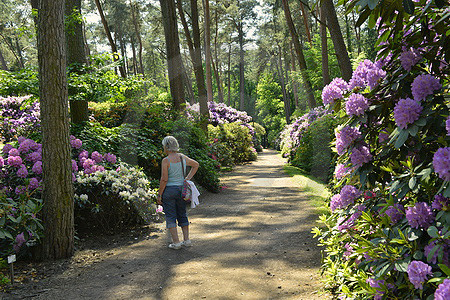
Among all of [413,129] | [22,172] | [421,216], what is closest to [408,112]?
[413,129]

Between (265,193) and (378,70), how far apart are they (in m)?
7.75

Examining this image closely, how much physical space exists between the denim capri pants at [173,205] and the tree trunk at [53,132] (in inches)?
51.3

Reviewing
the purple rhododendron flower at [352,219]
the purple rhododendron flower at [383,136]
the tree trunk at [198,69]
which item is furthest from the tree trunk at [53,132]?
the tree trunk at [198,69]

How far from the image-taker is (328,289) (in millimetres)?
3680

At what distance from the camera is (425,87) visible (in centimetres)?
207

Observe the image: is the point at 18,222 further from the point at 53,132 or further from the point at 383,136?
the point at 383,136

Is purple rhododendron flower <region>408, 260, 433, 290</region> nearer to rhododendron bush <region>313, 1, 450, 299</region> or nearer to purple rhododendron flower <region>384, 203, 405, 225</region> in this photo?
rhododendron bush <region>313, 1, 450, 299</region>

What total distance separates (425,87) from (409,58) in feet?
1.04

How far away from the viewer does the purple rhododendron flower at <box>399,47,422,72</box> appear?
7.55 feet

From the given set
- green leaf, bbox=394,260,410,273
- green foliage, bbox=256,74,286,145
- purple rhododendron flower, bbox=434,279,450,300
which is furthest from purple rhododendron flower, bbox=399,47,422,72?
green foliage, bbox=256,74,286,145

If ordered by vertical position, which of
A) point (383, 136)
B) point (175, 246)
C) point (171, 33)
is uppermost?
point (171, 33)

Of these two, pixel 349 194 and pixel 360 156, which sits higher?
pixel 360 156

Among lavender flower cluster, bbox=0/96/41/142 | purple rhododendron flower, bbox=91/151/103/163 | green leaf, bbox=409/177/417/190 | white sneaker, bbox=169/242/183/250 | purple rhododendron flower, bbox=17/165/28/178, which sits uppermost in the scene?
lavender flower cluster, bbox=0/96/41/142

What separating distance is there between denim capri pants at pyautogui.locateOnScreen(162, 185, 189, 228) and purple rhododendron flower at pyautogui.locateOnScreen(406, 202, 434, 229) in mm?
3884
